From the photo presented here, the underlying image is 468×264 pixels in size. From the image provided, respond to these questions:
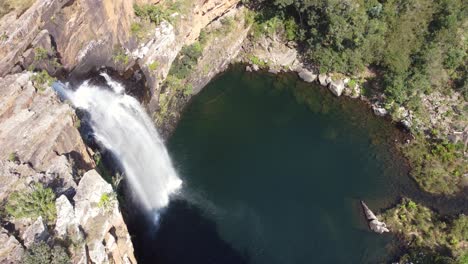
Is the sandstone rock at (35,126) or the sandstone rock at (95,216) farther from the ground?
the sandstone rock at (35,126)

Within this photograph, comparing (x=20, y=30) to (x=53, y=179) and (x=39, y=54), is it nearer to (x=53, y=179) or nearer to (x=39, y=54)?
(x=39, y=54)

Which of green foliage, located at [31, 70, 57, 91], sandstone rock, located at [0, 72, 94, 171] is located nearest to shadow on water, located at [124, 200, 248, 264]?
sandstone rock, located at [0, 72, 94, 171]

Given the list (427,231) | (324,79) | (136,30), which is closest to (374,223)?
(427,231)

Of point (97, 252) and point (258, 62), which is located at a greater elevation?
Result: point (97, 252)

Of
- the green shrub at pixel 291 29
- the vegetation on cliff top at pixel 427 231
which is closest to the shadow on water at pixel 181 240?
the vegetation on cliff top at pixel 427 231

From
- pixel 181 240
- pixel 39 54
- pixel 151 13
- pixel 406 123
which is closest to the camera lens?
pixel 39 54

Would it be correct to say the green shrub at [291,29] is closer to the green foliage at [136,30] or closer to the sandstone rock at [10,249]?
the green foliage at [136,30]
